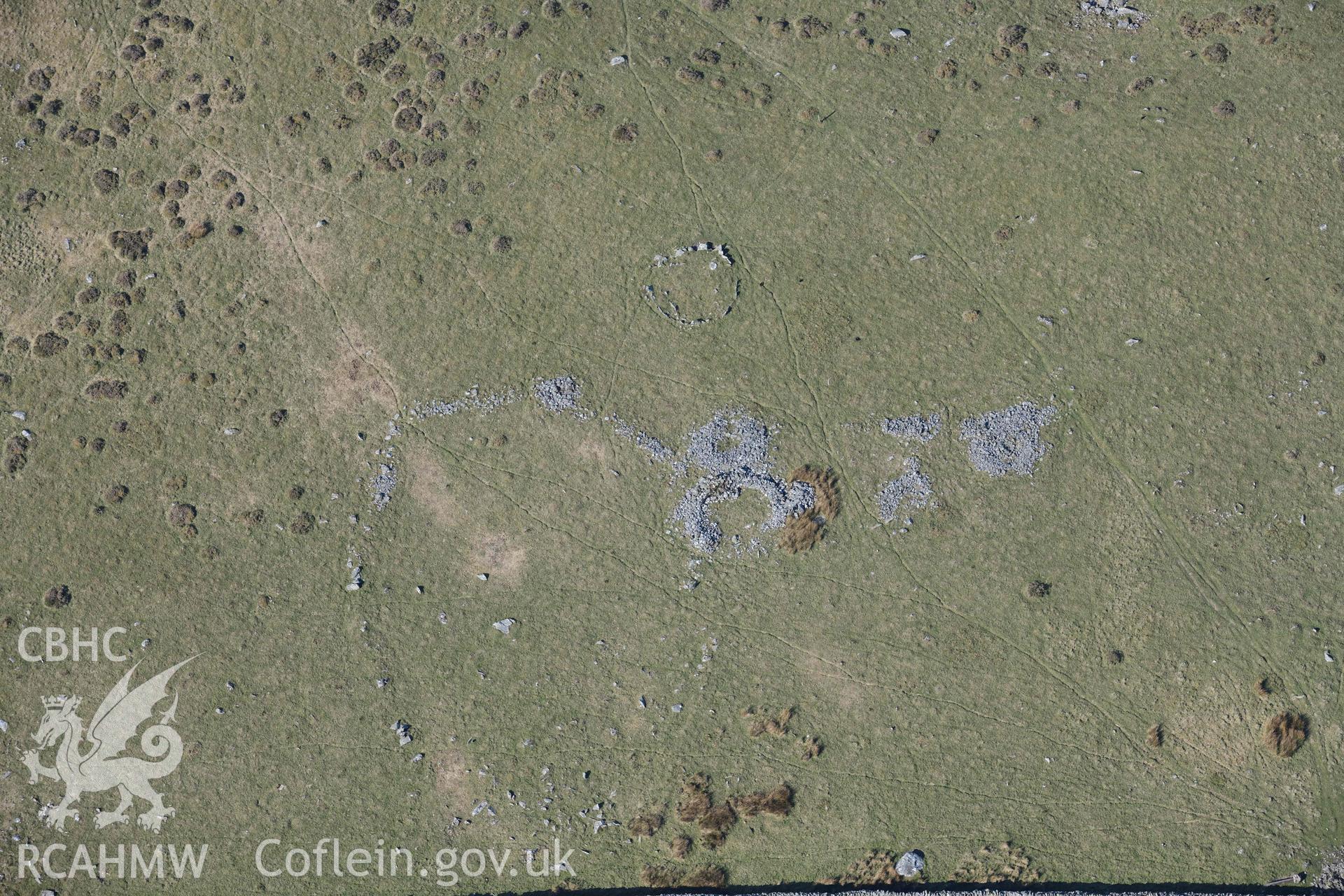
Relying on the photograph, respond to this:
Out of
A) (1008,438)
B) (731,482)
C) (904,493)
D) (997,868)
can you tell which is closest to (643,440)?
(731,482)

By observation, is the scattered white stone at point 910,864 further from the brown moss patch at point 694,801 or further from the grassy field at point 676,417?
the brown moss patch at point 694,801

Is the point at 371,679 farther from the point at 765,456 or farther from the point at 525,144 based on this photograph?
the point at 525,144

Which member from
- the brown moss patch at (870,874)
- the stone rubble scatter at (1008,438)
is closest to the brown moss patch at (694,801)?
the brown moss patch at (870,874)

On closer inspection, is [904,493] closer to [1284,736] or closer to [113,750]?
[1284,736]

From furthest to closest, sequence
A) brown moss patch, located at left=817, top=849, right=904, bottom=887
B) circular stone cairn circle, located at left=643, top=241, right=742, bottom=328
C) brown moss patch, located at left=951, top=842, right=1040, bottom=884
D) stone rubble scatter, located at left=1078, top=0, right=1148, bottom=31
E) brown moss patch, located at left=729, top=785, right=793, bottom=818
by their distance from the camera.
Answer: stone rubble scatter, located at left=1078, top=0, right=1148, bottom=31 → circular stone cairn circle, located at left=643, top=241, right=742, bottom=328 → brown moss patch, located at left=729, top=785, right=793, bottom=818 → brown moss patch, located at left=817, top=849, right=904, bottom=887 → brown moss patch, located at left=951, top=842, right=1040, bottom=884

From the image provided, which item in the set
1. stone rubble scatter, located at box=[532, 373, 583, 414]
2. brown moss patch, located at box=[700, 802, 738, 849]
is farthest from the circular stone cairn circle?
brown moss patch, located at box=[700, 802, 738, 849]

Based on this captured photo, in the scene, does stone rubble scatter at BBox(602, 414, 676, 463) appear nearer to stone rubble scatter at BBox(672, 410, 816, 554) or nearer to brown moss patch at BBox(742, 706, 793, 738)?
stone rubble scatter at BBox(672, 410, 816, 554)
